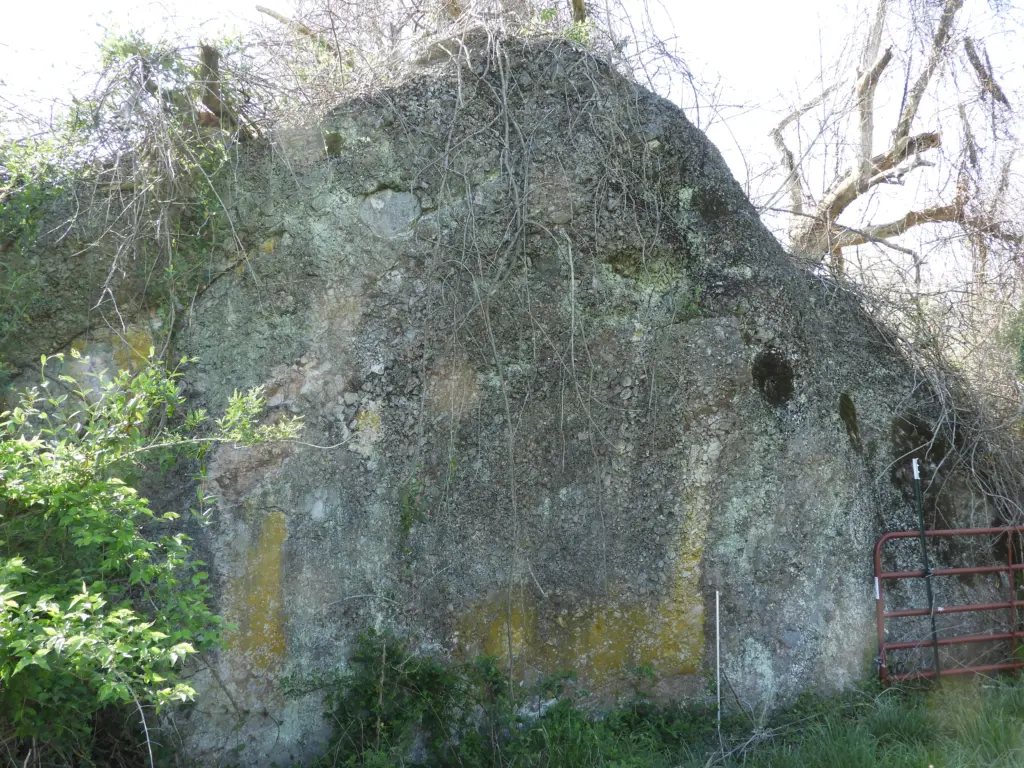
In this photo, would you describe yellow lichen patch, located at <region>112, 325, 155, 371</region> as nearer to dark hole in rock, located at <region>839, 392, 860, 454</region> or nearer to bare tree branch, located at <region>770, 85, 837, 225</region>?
dark hole in rock, located at <region>839, 392, 860, 454</region>

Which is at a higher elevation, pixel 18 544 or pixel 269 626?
pixel 18 544

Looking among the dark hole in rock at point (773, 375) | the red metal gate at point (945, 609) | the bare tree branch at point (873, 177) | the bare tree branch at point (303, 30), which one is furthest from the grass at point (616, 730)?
the bare tree branch at point (873, 177)

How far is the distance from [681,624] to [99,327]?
320cm

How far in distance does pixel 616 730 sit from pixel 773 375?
194 centimetres

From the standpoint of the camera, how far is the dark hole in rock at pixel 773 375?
14.2 ft

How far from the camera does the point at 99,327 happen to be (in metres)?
4.06

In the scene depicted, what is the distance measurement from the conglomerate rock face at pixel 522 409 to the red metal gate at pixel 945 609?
0.24 feet

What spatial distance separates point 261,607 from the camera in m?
3.86

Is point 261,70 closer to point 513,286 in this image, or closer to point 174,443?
point 513,286

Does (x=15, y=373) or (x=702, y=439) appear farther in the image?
(x=702, y=439)

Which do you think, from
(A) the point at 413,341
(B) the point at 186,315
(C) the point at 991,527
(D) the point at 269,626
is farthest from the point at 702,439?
(B) the point at 186,315

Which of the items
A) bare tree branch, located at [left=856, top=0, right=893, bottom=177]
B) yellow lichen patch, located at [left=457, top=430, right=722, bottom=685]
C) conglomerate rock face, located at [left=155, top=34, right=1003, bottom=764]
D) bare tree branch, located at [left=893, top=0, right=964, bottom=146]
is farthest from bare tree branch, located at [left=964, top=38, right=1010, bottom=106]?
yellow lichen patch, located at [left=457, top=430, right=722, bottom=685]

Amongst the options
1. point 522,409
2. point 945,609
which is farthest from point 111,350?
point 945,609

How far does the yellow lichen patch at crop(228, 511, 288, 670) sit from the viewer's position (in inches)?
151
